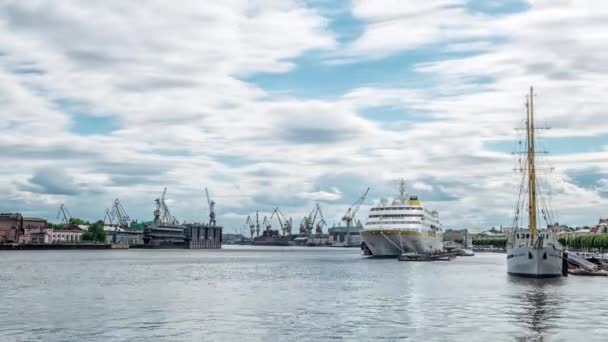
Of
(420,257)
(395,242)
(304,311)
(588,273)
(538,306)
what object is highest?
(395,242)

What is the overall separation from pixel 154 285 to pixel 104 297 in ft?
54.1

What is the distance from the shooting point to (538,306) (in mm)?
61750

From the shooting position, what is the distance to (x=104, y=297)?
70.4m

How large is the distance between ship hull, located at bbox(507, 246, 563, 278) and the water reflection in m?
1.44

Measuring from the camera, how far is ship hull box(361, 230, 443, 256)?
172625mm

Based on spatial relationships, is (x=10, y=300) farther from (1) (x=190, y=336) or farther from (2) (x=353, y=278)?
(2) (x=353, y=278)

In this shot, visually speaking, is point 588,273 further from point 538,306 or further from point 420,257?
point 420,257

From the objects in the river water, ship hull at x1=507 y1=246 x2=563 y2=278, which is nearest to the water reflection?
the river water

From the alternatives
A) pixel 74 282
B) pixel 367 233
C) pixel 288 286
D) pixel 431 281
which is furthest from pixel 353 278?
pixel 367 233

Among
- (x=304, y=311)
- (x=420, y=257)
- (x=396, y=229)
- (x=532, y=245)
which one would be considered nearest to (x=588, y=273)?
(x=532, y=245)

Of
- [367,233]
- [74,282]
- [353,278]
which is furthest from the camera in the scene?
[367,233]

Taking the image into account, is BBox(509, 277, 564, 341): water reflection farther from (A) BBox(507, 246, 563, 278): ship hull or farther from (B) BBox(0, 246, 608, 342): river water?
(A) BBox(507, 246, 563, 278): ship hull

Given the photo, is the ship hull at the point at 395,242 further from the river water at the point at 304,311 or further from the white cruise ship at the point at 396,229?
the river water at the point at 304,311

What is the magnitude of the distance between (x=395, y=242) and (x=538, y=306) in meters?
113
